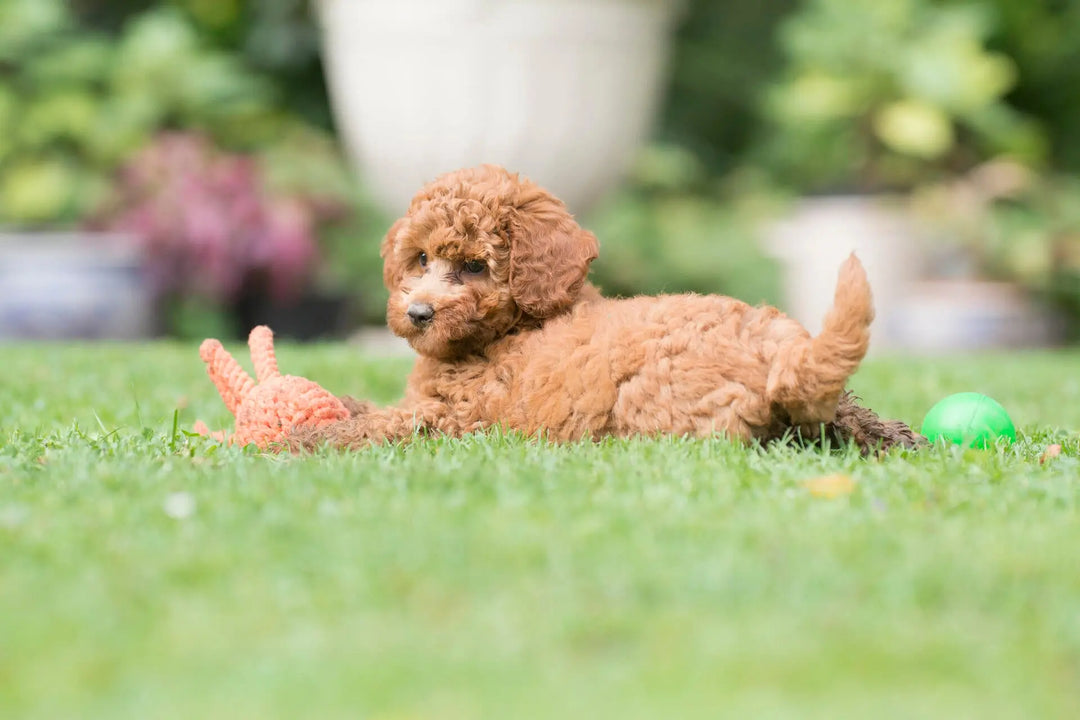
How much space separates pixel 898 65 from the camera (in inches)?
406

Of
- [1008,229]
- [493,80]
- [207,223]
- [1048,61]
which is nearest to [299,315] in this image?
[207,223]

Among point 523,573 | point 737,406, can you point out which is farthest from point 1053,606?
point 737,406

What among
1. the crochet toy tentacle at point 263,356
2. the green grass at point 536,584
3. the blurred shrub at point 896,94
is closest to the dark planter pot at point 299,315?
the blurred shrub at point 896,94

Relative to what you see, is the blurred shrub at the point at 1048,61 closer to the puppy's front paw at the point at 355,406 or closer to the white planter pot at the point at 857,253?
the white planter pot at the point at 857,253

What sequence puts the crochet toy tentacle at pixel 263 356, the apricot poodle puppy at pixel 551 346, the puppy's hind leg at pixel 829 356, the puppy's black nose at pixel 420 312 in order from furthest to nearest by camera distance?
the crochet toy tentacle at pixel 263 356 < the puppy's black nose at pixel 420 312 < the apricot poodle puppy at pixel 551 346 < the puppy's hind leg at pixel 829 356

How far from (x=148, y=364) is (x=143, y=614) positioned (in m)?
3.82

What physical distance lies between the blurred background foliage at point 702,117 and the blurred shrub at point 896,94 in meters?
0.02

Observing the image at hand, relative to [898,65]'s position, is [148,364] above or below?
below

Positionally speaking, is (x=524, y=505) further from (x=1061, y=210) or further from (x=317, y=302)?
(x=1061, y=210)

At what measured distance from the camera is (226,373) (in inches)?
145

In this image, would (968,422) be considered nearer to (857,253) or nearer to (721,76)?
(857,253)

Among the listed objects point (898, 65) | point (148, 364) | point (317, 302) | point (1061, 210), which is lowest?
point (317, 302)

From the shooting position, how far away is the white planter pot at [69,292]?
8.24 m

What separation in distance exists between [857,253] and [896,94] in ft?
4.58
